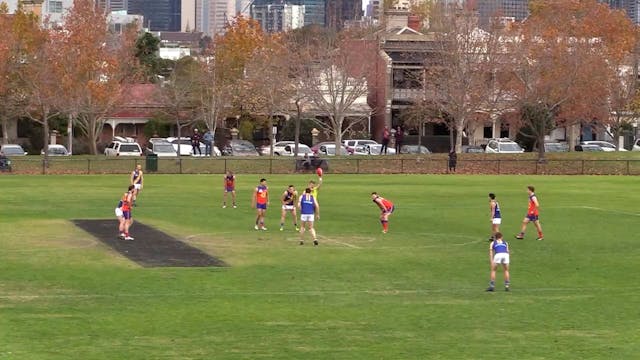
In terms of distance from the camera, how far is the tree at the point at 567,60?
262 ft

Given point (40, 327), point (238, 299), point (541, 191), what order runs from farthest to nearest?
point (541, 191), point (238, 299), point (40, 327)

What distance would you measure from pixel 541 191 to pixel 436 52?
27.8 metres

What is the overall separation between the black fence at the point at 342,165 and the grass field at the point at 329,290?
24.2 meters

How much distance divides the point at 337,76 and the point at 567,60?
Result: 58.6 ft

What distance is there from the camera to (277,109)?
88.6 m

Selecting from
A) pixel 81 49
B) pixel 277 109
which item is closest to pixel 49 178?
pixel 81 49

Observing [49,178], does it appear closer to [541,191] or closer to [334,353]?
[541,191]

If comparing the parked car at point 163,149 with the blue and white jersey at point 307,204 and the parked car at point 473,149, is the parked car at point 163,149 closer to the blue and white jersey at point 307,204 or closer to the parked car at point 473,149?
the parked car at point 473,149

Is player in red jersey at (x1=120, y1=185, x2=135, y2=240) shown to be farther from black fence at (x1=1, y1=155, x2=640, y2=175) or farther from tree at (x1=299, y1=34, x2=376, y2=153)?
tree at (x1=299, y1=34, x2=376, y2=153)

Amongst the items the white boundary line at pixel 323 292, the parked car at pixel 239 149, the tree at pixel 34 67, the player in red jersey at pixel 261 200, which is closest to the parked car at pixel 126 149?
the tree at pixel 34 67

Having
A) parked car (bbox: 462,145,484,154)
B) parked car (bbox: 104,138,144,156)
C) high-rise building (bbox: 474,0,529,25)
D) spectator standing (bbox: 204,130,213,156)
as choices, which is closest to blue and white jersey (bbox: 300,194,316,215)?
spectator standing (bbox: 204,130,213,156)

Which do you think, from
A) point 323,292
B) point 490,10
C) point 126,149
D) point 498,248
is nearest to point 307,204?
point 323,292

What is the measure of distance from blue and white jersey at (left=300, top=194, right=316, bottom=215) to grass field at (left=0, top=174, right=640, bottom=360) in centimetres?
118

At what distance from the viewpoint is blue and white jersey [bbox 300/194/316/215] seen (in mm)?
35750
